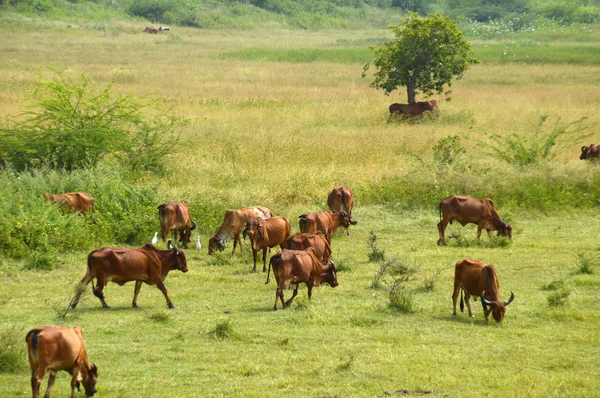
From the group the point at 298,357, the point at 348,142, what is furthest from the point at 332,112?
the point at 298,357

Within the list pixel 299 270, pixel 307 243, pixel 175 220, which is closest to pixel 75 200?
pixel 175 220

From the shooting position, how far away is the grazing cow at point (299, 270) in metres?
11.0

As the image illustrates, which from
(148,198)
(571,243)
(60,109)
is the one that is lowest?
(571,243)

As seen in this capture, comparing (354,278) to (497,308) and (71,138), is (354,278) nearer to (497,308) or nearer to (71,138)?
(497,308)

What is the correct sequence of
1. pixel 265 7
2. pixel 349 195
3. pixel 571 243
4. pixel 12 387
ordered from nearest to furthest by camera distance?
pixel 12 387, pixel 571 243, pixel 349 195, pixel 265 7

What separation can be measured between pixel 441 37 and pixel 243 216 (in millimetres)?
18384

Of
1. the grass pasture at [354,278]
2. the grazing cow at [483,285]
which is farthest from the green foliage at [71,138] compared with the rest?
the grazing cow at [483,285]

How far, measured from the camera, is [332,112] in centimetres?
3148

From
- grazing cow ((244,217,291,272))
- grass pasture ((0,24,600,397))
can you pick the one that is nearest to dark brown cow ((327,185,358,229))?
grass pasture ((0,24,600,397))

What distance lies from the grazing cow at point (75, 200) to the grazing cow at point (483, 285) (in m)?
7.64

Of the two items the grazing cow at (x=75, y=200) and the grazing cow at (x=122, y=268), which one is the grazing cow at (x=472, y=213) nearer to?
the grazing cow at (x=122, y=268)

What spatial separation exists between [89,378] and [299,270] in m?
3.92

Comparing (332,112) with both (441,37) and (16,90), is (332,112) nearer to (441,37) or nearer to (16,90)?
(441,37)

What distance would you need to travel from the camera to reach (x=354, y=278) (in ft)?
43.4
